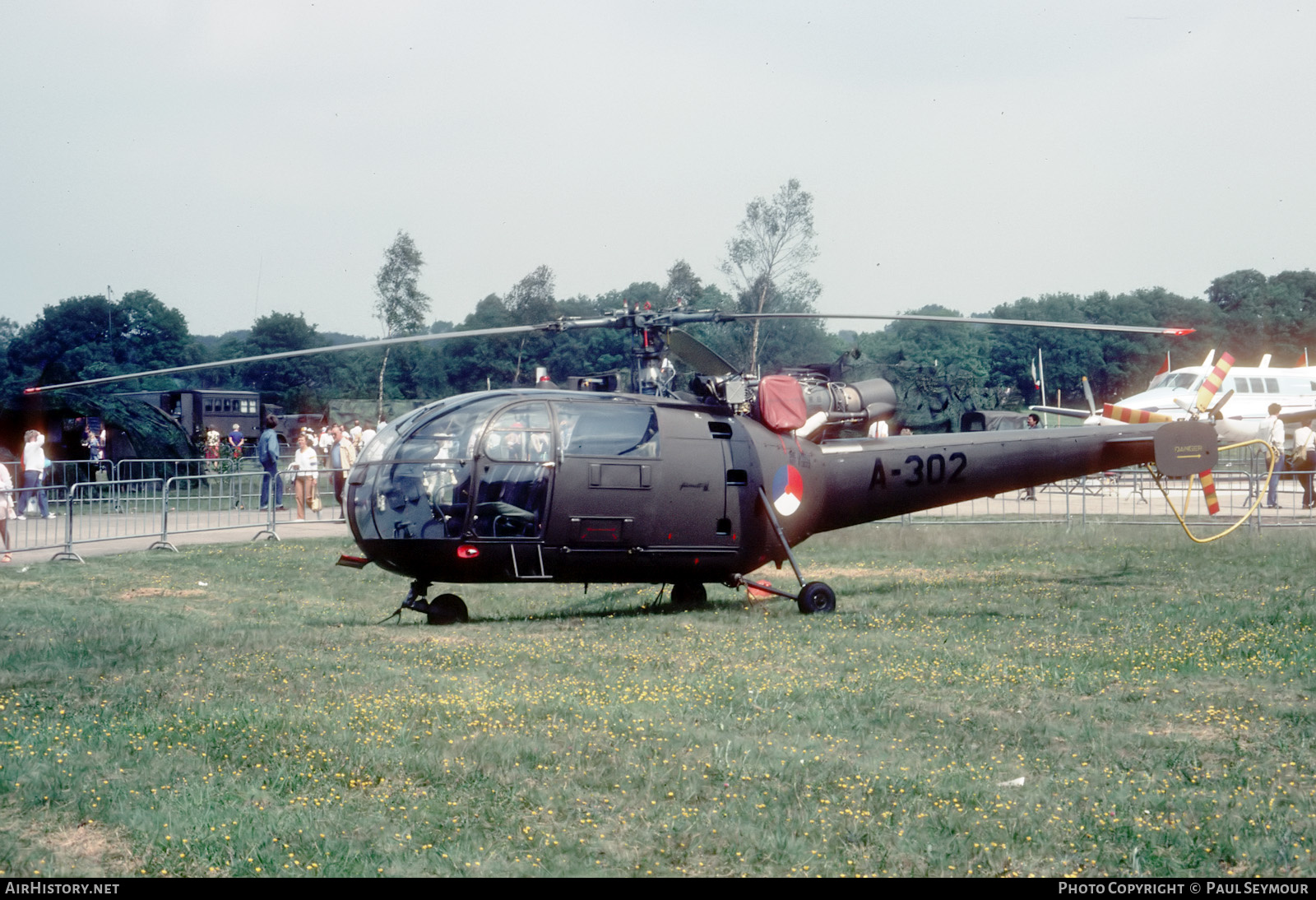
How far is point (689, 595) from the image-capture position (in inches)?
526

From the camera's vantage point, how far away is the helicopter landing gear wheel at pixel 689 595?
1332cm

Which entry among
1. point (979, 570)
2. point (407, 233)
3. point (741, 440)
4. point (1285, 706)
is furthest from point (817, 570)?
point (407, 233)

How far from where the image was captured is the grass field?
17.1ft

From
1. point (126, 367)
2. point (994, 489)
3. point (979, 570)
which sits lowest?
point (979, 570)

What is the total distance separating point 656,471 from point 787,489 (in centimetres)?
181

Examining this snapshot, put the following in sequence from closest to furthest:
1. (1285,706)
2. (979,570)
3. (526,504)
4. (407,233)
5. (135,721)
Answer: (135,721) < (1285,706) < (526,504) < (979,570) < (407,233)

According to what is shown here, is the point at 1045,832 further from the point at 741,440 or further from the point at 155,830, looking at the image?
the point at 741,440

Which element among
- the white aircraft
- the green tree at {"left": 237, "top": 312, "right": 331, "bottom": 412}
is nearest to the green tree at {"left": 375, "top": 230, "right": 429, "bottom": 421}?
the green tree at {"left": 237, "top": 312, "right": 331, "bottom": 412}

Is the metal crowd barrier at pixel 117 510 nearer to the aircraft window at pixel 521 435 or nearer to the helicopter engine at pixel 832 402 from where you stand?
the aircraft window at pixel 521 435

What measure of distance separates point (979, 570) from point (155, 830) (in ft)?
43.3

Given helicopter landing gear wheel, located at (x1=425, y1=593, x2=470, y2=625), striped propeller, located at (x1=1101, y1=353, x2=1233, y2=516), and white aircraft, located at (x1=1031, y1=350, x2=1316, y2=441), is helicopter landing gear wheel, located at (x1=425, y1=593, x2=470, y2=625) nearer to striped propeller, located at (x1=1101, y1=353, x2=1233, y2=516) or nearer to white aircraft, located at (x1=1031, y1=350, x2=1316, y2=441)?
striped propeller, located at (x1=1101, y1=353, x2=1233, y2=516)

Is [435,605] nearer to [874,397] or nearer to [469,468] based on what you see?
[469,468]

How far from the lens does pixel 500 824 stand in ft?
18.1

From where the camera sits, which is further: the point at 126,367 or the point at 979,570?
the point at 126,367
